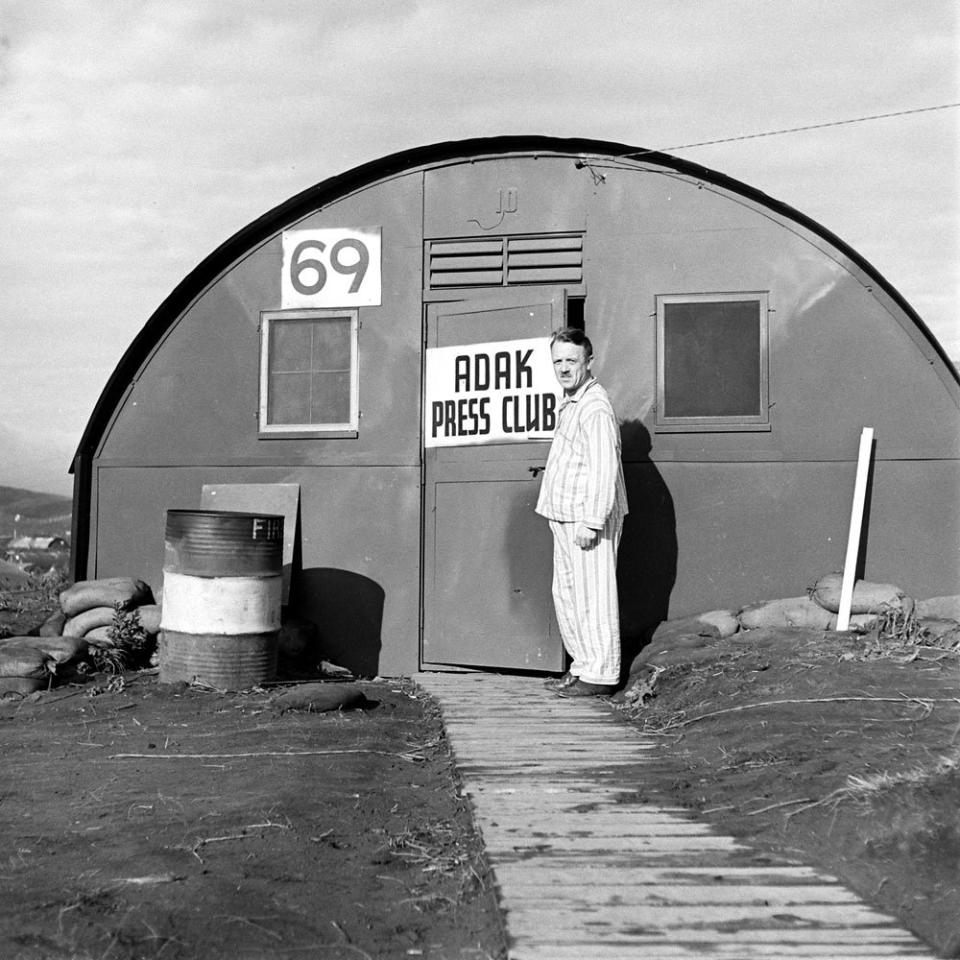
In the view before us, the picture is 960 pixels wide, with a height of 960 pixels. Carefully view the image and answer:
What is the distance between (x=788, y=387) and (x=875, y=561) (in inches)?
52.2

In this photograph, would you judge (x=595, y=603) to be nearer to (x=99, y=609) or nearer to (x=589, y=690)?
(x=589, y=690)

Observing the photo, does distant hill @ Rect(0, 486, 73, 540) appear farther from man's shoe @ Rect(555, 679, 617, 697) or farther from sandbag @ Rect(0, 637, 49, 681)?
man's shoe @ Rect(555, 679, 617, 697)

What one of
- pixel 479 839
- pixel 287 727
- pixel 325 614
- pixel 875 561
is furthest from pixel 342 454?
pixel 479 839

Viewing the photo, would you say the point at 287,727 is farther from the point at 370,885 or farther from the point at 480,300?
the point at 480,300

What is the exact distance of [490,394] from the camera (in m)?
7.93

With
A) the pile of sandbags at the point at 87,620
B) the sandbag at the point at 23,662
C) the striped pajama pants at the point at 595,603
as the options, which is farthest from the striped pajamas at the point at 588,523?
the sandbag at the point at 23,662

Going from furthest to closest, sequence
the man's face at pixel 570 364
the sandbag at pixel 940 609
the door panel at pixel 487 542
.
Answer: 1. the door panel at pixel 487 542
2. the sandbag at pixel 940 609
3. the man's face at pixel 570 364

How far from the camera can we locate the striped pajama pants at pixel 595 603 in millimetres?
6629

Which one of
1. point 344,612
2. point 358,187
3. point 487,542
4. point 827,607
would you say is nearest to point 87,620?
point 344,612

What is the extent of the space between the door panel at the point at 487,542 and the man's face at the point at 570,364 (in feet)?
3.11

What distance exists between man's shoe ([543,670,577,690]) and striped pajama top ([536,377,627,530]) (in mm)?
1002

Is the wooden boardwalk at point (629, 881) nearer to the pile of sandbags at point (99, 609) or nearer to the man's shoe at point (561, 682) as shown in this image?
the man's shoe at point (561, 682)

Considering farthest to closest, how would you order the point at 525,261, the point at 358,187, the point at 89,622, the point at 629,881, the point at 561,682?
the point at 358,187 < the point at 525,261 < the point at 89,622 < the point at 561,682 < the point at 629,881

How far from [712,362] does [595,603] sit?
2191mm
